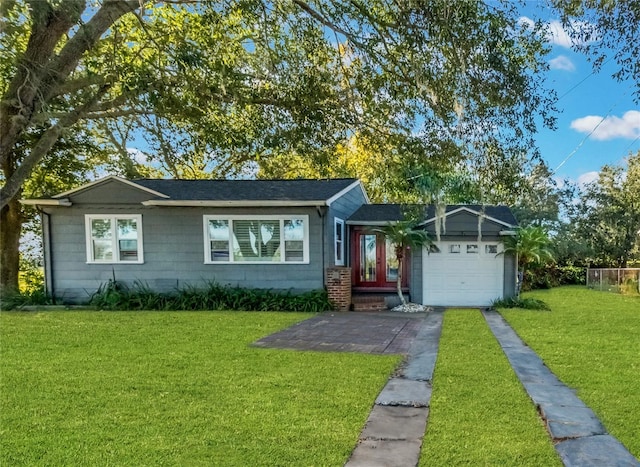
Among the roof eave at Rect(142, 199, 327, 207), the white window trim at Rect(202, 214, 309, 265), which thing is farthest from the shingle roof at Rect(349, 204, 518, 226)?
the roof eave at Rect(142, 199, 327, 207)

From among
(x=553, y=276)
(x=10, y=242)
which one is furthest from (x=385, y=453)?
(x=553, y=276)

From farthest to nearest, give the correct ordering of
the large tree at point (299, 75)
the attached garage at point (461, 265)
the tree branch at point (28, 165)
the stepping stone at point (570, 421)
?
the attached garage at point (461, 265) → the tree branch at point (28, 165) → the large tree at point (299, 75) → the stepping stone at point (570, 421)

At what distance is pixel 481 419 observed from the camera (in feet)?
12.0

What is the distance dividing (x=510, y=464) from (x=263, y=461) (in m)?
1.72

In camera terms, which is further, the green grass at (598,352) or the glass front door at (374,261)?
the glass front door at (374,261)

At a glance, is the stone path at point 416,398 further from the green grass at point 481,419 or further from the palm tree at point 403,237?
the palm tree at point 403,237

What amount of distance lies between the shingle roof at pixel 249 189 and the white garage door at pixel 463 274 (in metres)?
3.62

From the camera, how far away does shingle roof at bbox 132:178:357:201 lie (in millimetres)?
11641

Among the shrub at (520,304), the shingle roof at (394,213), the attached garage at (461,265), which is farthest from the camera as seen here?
the shingle roof at (394,213)

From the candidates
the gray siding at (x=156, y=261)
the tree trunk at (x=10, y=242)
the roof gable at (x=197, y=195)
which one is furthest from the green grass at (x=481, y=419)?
the tree trunk at (x=10, y=242)

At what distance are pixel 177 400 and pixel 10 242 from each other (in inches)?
504

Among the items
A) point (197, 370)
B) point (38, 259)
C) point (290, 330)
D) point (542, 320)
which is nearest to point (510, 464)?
point (197, 370)

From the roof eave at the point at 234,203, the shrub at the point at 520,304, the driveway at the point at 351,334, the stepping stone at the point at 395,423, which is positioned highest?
the roof eave at the point at 234,203

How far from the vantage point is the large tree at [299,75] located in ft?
15.0
